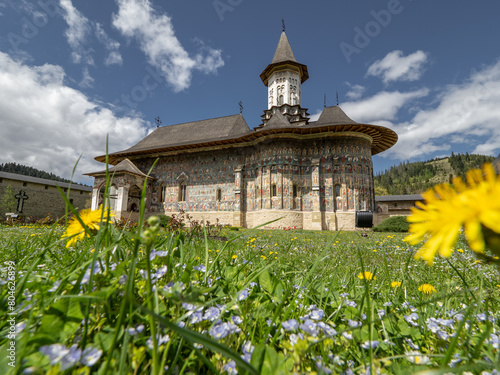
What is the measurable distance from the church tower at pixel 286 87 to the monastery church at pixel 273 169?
92mm

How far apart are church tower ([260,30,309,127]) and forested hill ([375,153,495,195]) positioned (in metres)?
67.1

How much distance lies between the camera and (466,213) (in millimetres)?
465

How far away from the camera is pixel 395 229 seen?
13398 millimetres

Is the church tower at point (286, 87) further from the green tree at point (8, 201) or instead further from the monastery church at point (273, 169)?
the green tree at point (8, 201)

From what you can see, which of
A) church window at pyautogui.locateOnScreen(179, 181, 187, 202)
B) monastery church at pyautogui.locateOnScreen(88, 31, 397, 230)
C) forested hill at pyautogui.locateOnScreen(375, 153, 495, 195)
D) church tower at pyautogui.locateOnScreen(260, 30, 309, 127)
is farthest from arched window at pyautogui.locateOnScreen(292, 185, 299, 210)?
forested hill at pyautogui.locateOnScreen(375, 153, 495, 195)

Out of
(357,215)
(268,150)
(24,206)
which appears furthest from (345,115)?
(24,206)

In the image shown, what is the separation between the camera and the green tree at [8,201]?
92.3 feet

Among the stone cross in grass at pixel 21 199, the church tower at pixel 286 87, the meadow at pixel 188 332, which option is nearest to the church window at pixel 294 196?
the church tower at pixel 286 87

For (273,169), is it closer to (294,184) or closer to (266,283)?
(294,184)

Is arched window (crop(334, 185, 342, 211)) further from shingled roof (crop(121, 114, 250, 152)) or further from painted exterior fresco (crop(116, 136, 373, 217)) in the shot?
shingled roof (crop(121, 114, 250, 152))

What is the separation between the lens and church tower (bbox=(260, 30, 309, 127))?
74.8 feet

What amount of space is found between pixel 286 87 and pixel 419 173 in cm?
9832

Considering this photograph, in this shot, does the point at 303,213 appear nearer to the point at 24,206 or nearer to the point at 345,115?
the point at 345,115
